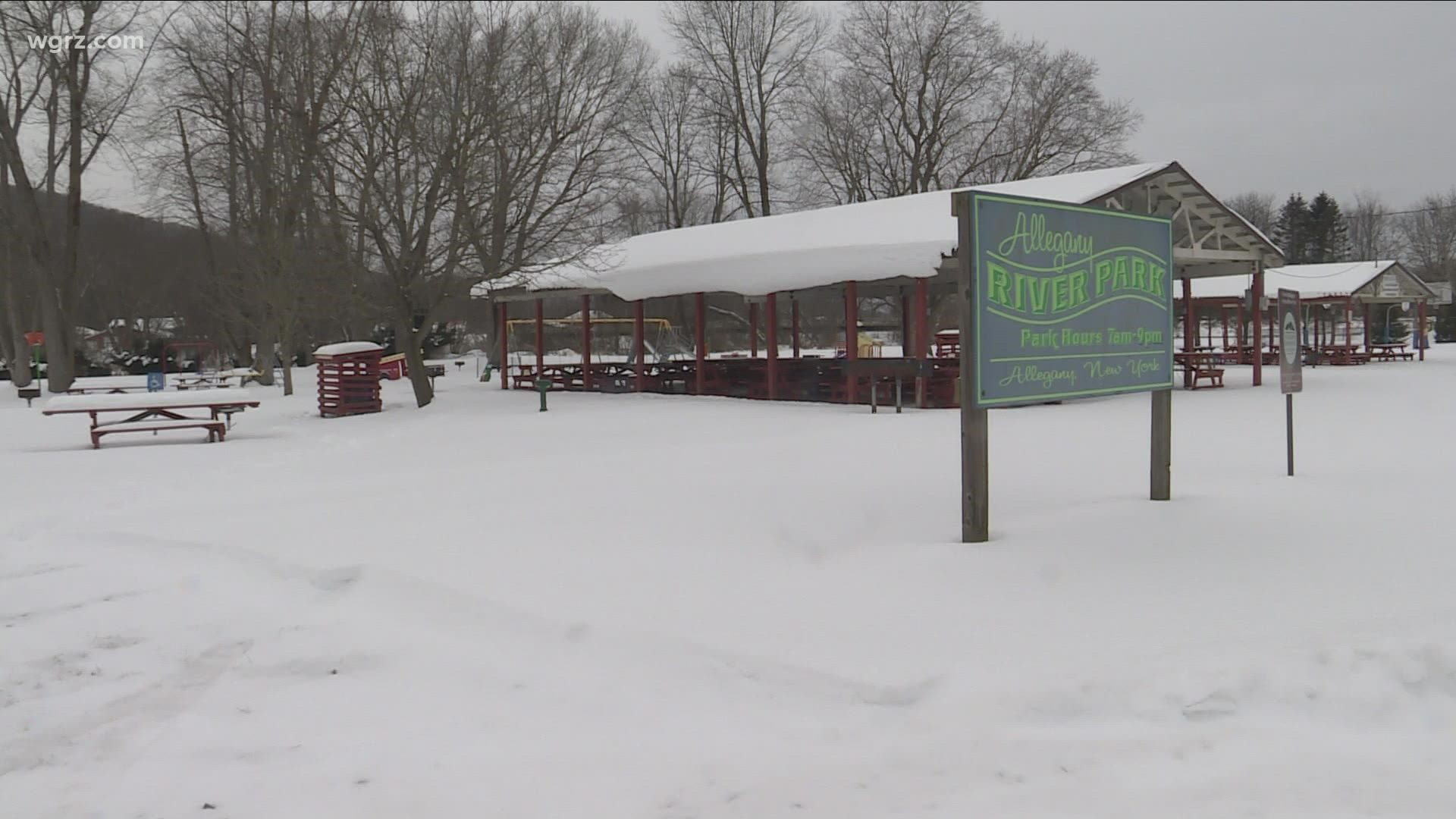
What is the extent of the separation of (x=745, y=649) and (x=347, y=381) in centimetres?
1763

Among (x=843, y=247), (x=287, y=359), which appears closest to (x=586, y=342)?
(x=843, y=247)

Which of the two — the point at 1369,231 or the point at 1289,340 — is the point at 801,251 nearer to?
the point at 1289,340

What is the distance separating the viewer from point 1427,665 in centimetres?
419

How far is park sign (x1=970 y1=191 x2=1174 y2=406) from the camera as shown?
616 centimetres

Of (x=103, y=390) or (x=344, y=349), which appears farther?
(x=103, y=390)

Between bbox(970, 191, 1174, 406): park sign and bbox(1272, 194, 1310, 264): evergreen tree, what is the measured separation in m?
76.8

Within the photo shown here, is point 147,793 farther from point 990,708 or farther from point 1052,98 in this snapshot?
point 1052,98

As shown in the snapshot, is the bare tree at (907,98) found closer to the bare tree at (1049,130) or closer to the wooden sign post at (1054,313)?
the bare tree at (1049,130)

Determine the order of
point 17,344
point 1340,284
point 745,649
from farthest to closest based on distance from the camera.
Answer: point 1340,284 → point 17,344 → point 745,649

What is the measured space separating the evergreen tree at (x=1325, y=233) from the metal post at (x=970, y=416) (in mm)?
79072

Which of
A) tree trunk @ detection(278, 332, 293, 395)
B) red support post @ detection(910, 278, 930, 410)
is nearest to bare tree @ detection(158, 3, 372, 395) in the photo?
tree trunk @ detection(278, 332, 293, 395)

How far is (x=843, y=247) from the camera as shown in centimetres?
1914

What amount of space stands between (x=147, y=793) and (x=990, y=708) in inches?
118

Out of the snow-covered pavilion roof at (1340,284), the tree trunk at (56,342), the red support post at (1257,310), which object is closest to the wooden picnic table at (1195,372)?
the red support post at (1257,310)
